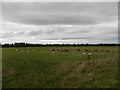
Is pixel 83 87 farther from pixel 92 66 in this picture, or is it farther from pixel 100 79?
pixel 92 66

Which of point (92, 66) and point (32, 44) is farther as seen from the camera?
point (32, 44)

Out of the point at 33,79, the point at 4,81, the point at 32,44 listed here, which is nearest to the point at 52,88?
the point at 33,79

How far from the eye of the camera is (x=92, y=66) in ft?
59.4

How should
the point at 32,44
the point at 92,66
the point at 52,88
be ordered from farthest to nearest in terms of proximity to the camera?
the point at 32,44, the point at 92,66, the point at 52,88

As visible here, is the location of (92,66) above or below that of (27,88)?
above

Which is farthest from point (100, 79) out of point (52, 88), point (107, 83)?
point (52, 88)

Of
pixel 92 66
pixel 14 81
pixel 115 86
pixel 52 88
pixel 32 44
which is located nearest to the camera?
pixel 115 86

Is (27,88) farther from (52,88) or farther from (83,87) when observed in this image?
(83,87)

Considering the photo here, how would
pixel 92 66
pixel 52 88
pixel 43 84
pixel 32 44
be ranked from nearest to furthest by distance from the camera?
pixel 52 88 < pixel 43 84 < pixel 92 66 < pixel 32 44

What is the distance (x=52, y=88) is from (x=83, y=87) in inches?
103

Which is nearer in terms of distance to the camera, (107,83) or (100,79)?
(107,83)

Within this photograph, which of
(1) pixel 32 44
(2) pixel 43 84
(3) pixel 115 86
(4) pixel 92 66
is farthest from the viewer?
(1) pixel 32 44

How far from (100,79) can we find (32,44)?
173995 mm

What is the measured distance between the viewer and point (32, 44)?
605 feet
